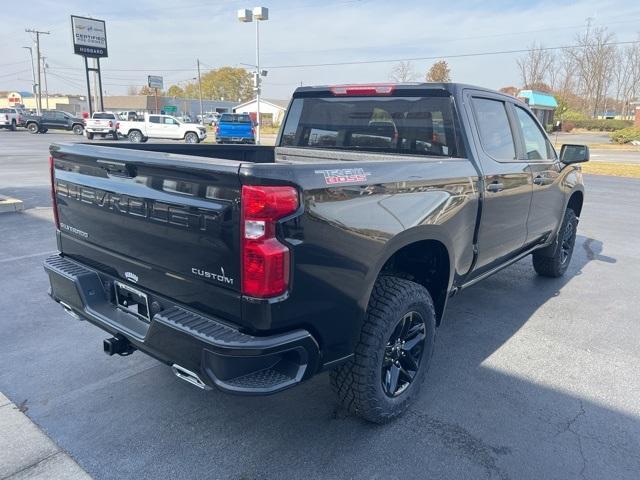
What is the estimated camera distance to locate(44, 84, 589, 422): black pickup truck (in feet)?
7.11

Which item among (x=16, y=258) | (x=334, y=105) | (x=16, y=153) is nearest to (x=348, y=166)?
(x=334, y=105)

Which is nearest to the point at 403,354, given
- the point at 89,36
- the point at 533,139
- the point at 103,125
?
the point at 533,139

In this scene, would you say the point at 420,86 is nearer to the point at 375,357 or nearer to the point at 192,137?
the point at 375,357

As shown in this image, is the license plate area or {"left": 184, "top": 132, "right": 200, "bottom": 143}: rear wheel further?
{"left": 184, "top": 132, "right": 200, "bottom": 143}: rear wheel

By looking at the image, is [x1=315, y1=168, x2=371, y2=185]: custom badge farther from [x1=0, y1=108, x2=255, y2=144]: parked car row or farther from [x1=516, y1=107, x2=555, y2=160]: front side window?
[x1=0, y1=108, x2=255, y2=144]: parked car row

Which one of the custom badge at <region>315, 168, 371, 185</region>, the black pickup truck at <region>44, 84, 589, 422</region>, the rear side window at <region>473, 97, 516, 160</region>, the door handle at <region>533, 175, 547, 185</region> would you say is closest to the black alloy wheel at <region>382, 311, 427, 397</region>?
the black pickup truck at <region>44, 84, 589, 422</region>

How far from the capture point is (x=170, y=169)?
234cm

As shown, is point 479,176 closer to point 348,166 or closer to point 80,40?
point 348,166

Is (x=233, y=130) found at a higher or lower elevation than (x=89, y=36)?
lower

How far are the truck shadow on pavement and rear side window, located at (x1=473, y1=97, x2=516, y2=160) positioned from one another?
1.54 m

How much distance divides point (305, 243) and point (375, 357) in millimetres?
872

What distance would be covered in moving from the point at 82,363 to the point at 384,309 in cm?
227

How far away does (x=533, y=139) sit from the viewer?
15.4 ft

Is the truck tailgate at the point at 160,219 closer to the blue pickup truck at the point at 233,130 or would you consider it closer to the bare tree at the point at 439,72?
the blue pickup truck at the point at 233,130
